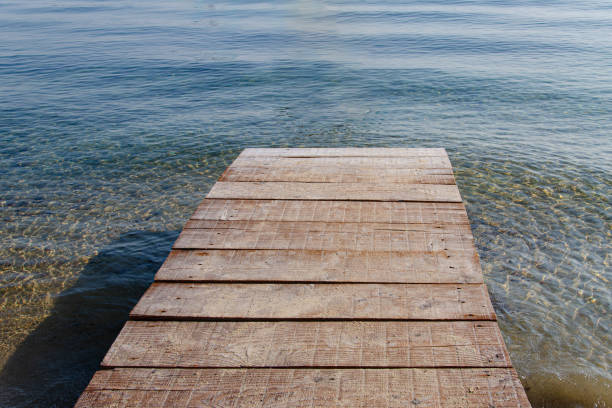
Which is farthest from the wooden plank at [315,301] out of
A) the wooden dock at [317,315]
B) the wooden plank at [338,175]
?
the wooden plank at [338,175]

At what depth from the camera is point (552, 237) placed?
6.75 m

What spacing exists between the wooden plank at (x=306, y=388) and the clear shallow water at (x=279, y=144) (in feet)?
6.83

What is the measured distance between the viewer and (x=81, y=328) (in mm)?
5137

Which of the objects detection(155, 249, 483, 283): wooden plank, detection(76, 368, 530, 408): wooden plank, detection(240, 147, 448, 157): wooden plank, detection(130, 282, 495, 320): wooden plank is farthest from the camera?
detection(240, 147, 448, 157): wooden plank

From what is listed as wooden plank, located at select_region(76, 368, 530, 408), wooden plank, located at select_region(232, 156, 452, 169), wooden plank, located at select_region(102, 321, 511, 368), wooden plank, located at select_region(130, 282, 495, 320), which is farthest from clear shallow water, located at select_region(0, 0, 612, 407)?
wooden plank, located at select_region(76, 368, 530, 408)

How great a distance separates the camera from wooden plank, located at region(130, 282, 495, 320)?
3078 millimetres

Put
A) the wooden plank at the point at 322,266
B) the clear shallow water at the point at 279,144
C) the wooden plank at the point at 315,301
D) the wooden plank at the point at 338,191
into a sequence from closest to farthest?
the wooden plank at the point at 315,301, the wooden plank at the point at 322,266, the wooden plank at the point at 338,191, the clear shallow water at the point at 279,144

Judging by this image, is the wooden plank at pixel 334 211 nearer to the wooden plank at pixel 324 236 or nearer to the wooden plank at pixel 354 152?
the wooden plank at pixel 324 236

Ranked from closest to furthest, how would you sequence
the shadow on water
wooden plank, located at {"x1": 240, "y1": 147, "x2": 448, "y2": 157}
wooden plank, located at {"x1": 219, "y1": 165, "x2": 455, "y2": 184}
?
the shadow on water, wooden plank, located at {"x1": 219, "y1": 165, "x2": 455, "y2": 184}, wooden plank, located at {"x1": 240, "y1": 147, "x2": 448, "y2": 157}

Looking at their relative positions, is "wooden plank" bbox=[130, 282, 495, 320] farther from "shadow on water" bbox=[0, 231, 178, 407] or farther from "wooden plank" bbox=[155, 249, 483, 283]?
"shadow on water" bbox=[0, 231, 178, 407]

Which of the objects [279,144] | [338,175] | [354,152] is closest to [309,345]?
[338,175]

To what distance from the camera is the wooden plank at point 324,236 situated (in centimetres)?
392

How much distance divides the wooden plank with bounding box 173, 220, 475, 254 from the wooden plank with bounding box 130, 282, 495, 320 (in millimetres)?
576

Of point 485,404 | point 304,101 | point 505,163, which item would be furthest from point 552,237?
point 304,101
